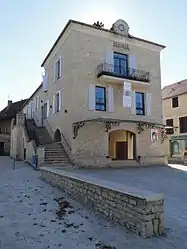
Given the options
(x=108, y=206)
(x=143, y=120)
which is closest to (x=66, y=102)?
(x=143, y=120)

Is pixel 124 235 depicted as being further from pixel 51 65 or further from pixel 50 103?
pixel 51 65

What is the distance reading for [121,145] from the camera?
2219cm

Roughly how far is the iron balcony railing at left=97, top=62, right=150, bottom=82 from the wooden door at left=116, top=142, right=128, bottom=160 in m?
6.45

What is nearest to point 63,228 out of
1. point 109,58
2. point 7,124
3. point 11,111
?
point 109,58

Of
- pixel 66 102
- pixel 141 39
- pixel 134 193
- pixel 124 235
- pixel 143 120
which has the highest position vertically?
pixel 141 39

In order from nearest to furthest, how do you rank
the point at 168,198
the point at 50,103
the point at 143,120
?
the point at 168,198 < the point at 143,120 < the point at 50,103

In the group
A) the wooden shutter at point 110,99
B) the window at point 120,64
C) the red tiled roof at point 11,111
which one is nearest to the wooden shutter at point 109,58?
the window at point 120,64

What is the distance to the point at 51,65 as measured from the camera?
2216 cm

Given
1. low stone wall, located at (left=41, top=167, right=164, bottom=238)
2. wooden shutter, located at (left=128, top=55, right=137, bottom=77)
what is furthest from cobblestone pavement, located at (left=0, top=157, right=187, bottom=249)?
wooden shutter, located at (left=128, top=55, right=137, bottom=77)

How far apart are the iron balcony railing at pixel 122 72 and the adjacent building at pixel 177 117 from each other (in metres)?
11.0

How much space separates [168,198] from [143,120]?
1178 centimetres

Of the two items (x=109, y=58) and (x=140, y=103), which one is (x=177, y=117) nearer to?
(x=140, y=103)

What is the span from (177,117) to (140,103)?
12.0m

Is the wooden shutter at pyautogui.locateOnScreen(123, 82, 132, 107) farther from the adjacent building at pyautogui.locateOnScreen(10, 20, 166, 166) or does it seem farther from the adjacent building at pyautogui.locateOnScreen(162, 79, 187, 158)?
the adjacent building at pyautogui.locateOnScreen(162, 79, 187, 158)
